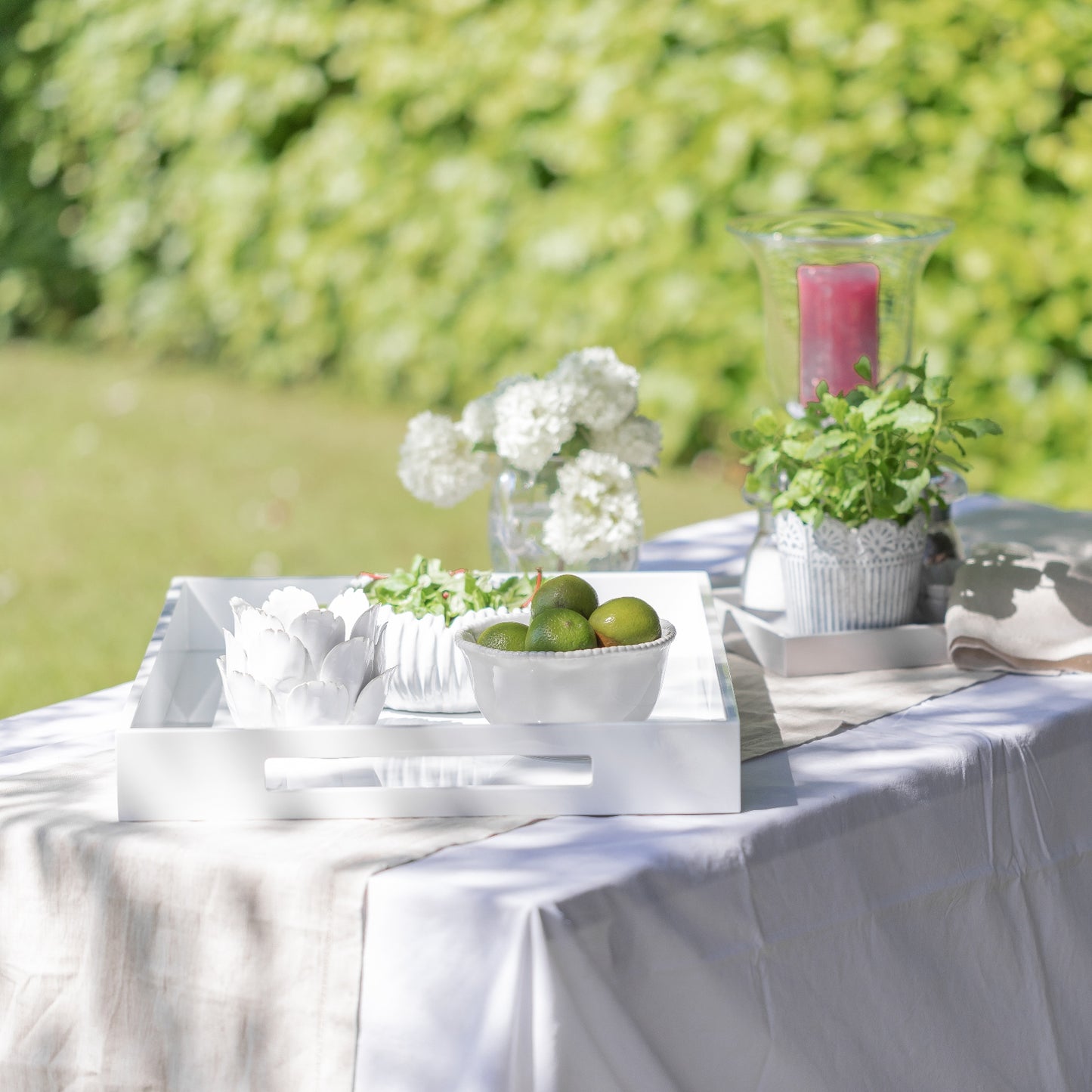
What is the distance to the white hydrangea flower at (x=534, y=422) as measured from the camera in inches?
69.5

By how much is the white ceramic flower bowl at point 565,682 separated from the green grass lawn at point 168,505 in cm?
257

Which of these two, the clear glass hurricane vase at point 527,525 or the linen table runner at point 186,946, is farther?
the clear glass hurricane vase at point 527,525

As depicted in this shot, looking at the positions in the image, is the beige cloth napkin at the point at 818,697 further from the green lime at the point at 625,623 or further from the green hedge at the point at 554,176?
the green hedge at the point at 554,176

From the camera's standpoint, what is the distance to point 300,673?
1316 millimetres

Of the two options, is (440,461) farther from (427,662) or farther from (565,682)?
(565,682)

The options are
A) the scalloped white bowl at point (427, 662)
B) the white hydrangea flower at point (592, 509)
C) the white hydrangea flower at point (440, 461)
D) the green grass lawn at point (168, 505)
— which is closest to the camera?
the scalloped white bowl at point (427, 662)

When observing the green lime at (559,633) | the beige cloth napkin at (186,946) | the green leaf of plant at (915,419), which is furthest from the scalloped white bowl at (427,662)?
the green leaf of plant at (915,419)

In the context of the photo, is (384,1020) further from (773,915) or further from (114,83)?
(114,83)

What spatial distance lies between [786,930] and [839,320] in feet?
2.68

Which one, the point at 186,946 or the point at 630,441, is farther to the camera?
the point at 630,441

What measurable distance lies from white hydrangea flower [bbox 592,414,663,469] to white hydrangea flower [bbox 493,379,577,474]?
61mm

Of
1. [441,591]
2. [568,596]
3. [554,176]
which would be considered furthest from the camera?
[554,176]

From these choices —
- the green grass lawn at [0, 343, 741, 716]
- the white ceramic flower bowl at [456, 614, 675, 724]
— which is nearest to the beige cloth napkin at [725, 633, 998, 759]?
the white ceramic flower bowl at [456, 614, 675, 724]

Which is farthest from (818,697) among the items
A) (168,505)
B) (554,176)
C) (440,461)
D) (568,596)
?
(168,505)
